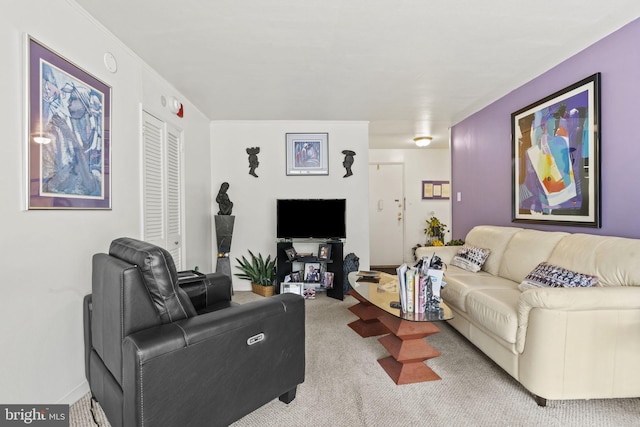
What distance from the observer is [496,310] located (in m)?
2.18

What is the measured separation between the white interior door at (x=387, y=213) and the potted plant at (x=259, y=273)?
282 centimetres

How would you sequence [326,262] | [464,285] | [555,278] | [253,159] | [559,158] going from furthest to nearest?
1. [253,159]
2. [326,262]
3. [559,158]
4. [464,285]
5. [555,278]

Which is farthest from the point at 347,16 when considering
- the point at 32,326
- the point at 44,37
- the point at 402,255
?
the point at 402,255

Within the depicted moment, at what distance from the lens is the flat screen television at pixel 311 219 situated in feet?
14.5

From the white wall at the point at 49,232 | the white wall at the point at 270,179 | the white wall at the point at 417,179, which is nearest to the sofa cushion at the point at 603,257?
the white wall at the point at 270,179

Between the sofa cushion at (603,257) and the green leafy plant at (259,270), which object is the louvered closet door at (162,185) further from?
the sofa cushion at (603,257)

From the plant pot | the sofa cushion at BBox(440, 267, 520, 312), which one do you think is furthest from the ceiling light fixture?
the plant pot

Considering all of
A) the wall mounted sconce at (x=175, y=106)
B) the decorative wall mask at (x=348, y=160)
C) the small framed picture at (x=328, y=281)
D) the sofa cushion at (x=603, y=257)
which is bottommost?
the small framed picture at (x=328, y=281)

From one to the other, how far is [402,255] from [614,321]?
5.00 metres

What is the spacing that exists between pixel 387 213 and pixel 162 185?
470 cm

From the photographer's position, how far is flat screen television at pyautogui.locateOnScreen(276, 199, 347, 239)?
14.5 feet

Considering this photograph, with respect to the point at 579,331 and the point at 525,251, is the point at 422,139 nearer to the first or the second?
the point at 525,251

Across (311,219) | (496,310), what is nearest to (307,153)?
(311,219)

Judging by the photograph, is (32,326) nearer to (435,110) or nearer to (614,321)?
(614,321)
